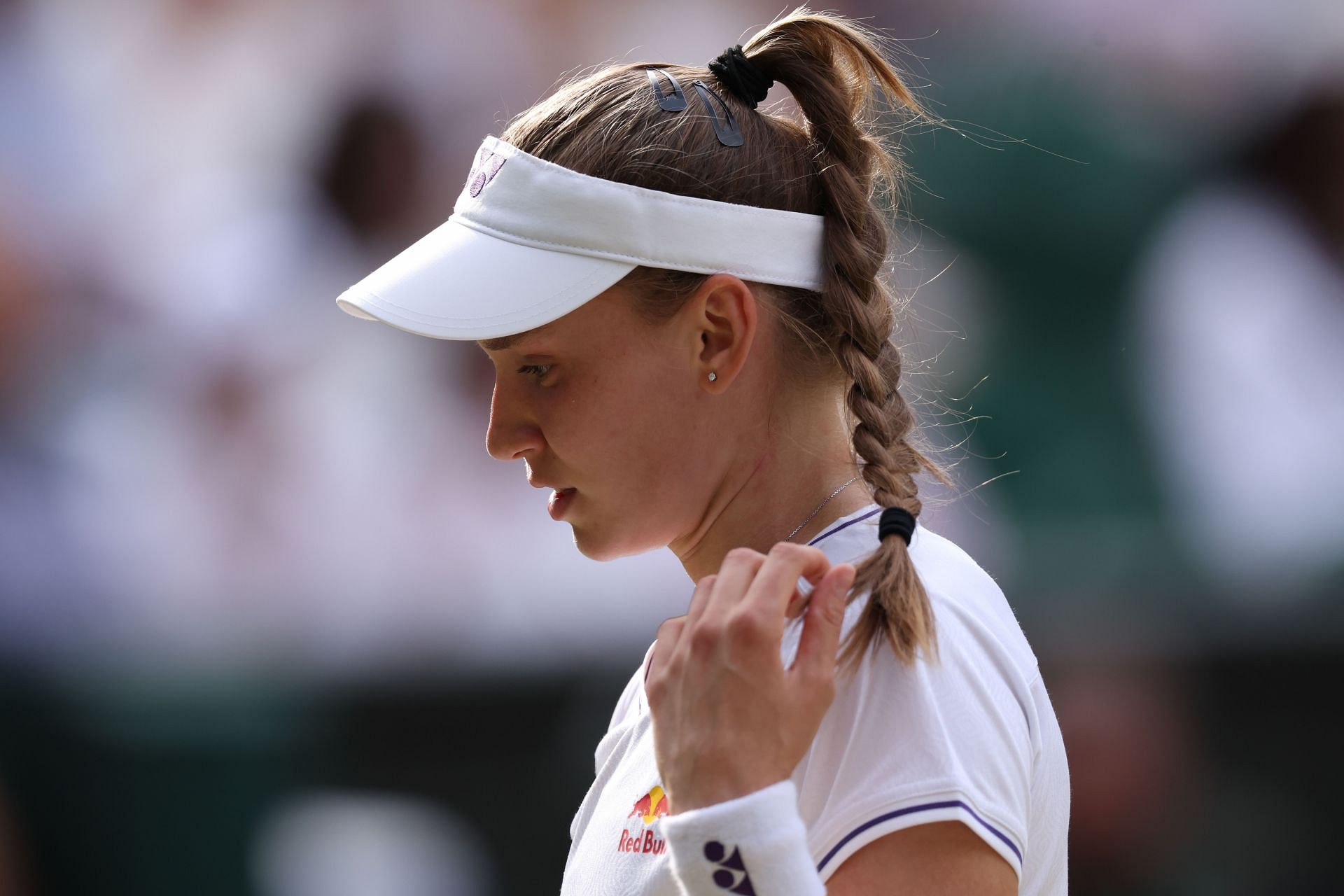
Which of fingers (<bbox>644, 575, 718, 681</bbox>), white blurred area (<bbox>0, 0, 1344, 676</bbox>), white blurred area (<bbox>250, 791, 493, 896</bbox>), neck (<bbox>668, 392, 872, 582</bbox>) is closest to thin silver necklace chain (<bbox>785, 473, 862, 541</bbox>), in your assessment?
neck (<bbox>668, 392, 872, 582</bbox>)

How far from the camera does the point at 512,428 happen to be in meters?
1.23

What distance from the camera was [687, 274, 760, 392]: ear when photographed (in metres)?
1.18

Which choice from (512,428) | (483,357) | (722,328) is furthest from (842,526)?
(483,357)

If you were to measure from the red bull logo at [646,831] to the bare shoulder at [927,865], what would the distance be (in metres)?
0.22

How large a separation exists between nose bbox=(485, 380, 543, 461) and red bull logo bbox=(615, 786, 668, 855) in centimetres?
30

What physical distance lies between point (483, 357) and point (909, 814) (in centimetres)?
253

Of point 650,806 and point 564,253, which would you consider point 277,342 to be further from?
point 650,806

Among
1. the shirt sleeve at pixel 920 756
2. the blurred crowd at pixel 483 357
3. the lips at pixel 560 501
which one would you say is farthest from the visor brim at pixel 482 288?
the blurred crowd at pixel 483 357

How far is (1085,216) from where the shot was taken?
3.34 metres

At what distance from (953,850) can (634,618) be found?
2.14m

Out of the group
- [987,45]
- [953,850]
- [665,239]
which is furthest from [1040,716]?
[987,45]

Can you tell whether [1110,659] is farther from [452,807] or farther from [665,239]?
[665,239]

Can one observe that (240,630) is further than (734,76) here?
Yes

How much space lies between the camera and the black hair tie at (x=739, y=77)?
1.30 metres
